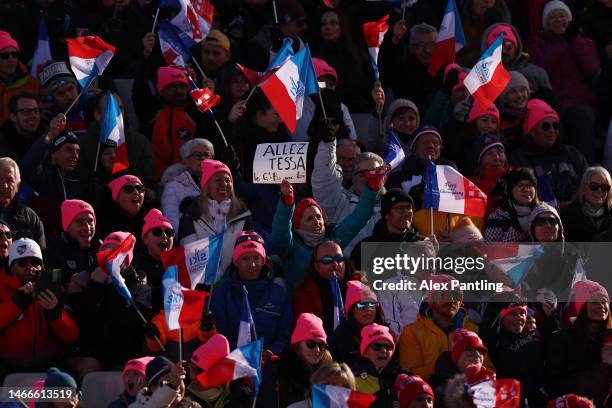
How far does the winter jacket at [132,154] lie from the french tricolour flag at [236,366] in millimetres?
3414

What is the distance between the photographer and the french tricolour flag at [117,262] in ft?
45.6

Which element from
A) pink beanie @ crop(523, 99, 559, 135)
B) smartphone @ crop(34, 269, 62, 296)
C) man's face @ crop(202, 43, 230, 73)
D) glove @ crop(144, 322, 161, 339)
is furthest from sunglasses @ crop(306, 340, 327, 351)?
man's face @ crop(202, 43, 230, 73)

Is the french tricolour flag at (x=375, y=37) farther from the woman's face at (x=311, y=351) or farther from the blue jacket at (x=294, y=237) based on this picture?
the woman's face at (x=311, y=351)

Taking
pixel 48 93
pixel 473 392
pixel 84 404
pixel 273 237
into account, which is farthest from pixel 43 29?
pixel 473 392

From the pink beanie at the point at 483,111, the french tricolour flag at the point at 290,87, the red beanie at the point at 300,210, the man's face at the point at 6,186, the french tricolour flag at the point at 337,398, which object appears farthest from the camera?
the pink beanie at the point at 483,111

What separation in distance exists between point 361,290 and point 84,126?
A: 365cm

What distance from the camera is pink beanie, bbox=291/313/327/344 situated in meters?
13.5

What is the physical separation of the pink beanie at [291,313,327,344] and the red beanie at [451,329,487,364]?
2.92 ft

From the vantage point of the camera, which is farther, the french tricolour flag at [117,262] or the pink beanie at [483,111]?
the pink beanie at [483,111]

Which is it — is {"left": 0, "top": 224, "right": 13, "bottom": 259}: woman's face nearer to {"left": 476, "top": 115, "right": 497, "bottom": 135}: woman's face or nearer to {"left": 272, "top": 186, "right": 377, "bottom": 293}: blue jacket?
{"left": 272, "top": 186, "right": 377, "bottom": 293}: blue jacket

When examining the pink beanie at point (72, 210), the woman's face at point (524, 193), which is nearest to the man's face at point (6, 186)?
the pink beanie at point (72, 210)

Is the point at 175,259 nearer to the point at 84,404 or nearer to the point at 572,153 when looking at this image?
the point at 84,404

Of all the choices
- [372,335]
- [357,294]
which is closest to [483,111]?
[357,294]

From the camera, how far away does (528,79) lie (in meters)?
17.8
